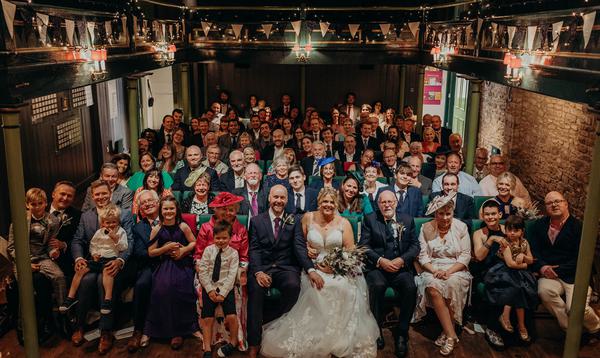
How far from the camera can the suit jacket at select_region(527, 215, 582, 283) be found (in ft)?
17.8

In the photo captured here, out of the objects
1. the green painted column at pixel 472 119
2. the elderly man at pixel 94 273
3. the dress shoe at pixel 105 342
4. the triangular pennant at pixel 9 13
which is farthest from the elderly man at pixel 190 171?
the green painted column at pixel 472 119

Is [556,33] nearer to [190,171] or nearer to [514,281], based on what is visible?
[514,281]

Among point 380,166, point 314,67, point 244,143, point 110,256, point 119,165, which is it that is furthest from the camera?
point 314,67

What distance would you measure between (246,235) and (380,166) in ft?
10.3

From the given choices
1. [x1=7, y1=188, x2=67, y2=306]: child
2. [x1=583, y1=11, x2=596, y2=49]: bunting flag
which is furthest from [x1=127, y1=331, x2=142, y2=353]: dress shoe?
[x1=583, y1=11, x2=596, y2=49]: bunting flag

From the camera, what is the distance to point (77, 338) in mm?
5363

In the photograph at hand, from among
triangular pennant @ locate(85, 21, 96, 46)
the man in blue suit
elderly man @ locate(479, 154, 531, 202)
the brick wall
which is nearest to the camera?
triangular pennant @ locate(85, 21, 96, 46)

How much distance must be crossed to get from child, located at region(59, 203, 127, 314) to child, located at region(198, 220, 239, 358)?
87 centimetres

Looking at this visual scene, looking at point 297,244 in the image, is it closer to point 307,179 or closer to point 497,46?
point 307,179

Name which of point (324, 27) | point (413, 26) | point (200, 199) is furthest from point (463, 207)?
point (324, 27)

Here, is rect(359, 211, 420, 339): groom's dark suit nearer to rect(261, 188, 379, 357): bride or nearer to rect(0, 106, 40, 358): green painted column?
rect(261, 188, 379, 357): bride

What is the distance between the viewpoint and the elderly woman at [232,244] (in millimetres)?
5313

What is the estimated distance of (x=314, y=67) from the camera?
52.2 ft

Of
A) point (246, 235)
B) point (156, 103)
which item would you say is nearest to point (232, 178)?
point (246, 235)
